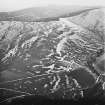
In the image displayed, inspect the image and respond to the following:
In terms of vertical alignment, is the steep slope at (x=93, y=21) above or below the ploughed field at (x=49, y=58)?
above

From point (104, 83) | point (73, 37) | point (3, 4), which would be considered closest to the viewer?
point (104, 83)

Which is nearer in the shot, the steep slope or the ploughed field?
the ploughed field

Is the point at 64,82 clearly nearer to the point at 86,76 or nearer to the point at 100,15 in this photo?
the point at 86,76

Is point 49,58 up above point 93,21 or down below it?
below

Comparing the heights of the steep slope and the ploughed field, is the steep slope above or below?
above

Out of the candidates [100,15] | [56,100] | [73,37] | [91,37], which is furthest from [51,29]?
[56,100]

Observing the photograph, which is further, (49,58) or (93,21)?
(93,21)

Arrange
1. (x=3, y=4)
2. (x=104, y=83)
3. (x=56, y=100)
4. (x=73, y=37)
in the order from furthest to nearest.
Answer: (x=3, y=4) → (x=73, y=37) → (x=104, y=83) → (x=56, y=100)

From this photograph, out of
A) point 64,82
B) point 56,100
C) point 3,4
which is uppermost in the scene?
point 3,4
